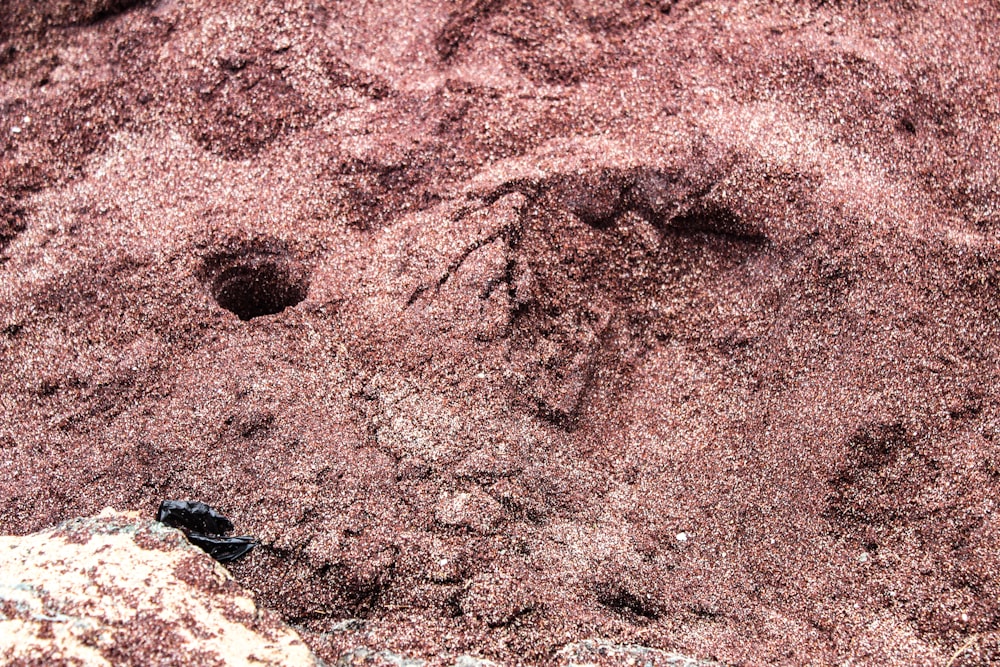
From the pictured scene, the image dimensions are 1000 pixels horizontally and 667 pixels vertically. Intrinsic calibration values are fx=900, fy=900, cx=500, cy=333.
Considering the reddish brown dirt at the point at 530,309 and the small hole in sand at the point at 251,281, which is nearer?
the reddish brown dirt at the point at 530,309

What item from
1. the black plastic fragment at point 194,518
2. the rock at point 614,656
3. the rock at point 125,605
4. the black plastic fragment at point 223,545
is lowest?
the rock at point 614,656

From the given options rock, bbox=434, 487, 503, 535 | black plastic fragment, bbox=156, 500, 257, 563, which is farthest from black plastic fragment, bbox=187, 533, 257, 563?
rock, bbox=434, 487, 503, 535

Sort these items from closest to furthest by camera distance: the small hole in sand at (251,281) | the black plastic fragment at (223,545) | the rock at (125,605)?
1. the rock at (125,605)
2. the black plastic fragment at (223,545)
3. the small hole in sand at (251,281)

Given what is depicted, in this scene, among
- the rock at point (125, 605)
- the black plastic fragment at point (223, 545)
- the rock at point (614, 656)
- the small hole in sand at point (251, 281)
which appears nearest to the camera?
the rock at point (125, 605)

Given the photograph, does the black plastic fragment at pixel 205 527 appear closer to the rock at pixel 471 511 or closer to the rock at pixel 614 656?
the rock at pixel 471 511

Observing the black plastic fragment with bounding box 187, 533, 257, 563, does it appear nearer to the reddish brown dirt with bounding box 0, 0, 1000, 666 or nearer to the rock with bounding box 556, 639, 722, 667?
the reddish brown dirt with bounding box 0, 0, 1000, 666

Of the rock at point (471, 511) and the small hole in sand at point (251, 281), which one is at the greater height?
the small hole in sand at point (251, 281)

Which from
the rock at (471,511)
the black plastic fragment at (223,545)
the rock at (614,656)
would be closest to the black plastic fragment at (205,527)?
the black plastic fragment at (223,545)
